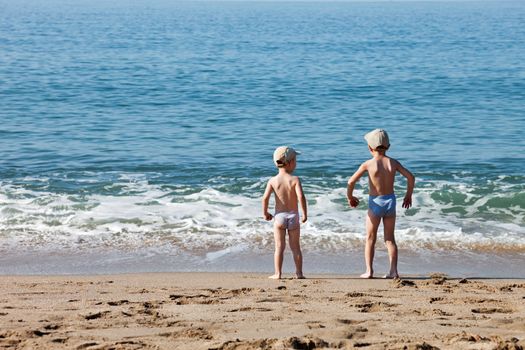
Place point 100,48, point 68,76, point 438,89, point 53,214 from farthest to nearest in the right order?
point 100,48 → point 68,76 → point 438,89 → point 53,214

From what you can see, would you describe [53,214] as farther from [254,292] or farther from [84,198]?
[254,292]

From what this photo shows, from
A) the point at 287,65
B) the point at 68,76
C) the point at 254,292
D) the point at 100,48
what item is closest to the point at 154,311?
the point at 254,292

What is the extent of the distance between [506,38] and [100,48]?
19.8m

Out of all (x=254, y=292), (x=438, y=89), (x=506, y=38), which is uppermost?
(x=506, y=38)

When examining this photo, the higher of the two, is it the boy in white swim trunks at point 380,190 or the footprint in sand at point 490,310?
the boy in white swim trunks at point 380,190

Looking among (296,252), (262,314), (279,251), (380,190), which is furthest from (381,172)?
(262,314)

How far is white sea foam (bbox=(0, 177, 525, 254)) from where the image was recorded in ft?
31.6

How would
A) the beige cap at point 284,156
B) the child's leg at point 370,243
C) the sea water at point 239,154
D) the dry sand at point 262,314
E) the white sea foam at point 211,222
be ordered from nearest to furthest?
the dry sand at point 262,314, the beige cap at point 284,156, the child's leg at point 370,243, the sea water at point 239,154, the white sea foam at point 211,222

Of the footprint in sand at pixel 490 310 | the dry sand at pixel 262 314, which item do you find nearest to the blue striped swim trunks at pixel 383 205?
the dry sand at pixel 262 314

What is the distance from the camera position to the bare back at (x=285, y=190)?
25.5 ft

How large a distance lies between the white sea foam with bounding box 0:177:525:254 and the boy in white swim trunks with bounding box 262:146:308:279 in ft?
A: 4.67

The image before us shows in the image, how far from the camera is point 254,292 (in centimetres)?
684

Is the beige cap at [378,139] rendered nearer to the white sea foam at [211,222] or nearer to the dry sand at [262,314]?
the dry sand at [262,314]

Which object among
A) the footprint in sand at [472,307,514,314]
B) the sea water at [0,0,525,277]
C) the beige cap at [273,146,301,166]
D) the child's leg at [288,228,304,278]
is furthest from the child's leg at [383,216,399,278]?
the footprint in sand at [472,307,514,314]
